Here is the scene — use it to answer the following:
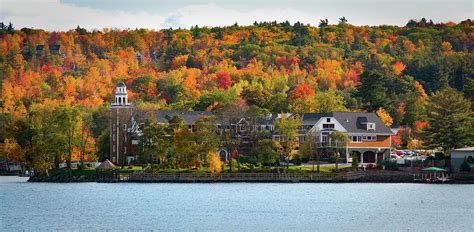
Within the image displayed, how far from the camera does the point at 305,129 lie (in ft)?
416

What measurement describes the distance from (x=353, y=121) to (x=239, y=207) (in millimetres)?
49942

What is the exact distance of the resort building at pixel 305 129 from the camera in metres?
125

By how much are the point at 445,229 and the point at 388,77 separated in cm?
10835

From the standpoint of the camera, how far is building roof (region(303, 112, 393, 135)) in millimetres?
127750

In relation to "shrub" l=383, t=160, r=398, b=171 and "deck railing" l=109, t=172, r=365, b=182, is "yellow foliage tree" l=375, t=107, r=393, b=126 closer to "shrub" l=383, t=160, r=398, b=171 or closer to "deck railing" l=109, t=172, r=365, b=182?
"shrub" l=383, t=160, r=398, b=171

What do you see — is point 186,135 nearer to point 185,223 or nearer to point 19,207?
point 19,207

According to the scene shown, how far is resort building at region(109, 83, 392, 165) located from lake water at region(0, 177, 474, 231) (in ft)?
56.1

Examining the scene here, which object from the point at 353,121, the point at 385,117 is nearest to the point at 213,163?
the point at 353,121

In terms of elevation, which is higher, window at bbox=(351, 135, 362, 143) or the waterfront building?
window at bbox=(351, 135, 362, 143)

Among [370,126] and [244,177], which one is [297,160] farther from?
[244,177]

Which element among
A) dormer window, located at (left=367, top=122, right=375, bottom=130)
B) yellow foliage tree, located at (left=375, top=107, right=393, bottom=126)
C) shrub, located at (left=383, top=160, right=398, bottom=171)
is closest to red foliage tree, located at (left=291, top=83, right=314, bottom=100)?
yellow foliage tree, located at (left=375, top=107, right=393, bottom=126)

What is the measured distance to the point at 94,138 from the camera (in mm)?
140375

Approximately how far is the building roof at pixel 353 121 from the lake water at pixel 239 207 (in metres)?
22.7

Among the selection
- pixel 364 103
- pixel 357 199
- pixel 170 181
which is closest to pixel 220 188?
pixel 170 181
